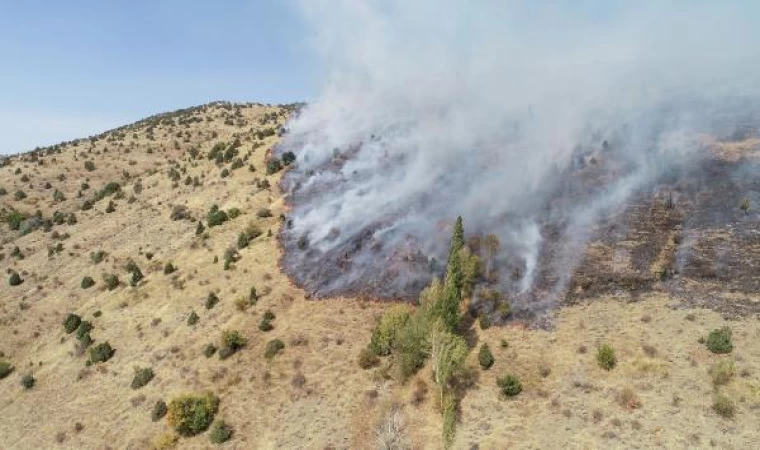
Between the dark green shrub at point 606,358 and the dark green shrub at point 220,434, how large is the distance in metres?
21.8

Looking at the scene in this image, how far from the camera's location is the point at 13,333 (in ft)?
168

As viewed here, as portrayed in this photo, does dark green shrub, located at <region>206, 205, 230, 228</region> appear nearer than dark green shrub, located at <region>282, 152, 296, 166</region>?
Yes

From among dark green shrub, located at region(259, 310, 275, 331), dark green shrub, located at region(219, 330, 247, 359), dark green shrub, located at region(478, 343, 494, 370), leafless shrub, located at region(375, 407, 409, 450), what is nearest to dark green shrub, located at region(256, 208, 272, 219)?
dark green shrub, located at region(259, 310, 275, 331)

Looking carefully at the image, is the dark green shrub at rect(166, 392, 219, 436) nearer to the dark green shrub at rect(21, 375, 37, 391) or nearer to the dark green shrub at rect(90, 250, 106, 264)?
the dark green shrub at rect(21, 375, 37, 391)

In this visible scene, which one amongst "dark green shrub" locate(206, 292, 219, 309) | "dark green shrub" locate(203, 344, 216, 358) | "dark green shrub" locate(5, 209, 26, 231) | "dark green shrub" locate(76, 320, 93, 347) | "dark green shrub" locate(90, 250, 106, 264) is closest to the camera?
"dark green shrub" locate(203, 344, 216, 358)

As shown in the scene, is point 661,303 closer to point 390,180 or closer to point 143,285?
point 390,180

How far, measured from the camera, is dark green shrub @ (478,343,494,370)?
115 feet

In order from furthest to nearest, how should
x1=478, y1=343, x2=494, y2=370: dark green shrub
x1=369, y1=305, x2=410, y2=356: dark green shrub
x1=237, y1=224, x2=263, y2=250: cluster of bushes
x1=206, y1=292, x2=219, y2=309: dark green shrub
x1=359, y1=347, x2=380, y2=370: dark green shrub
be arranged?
x1=237, y1=224, x2=263, y2=250: cluster of bushes
x1=206, y1=292, x2=219, y2=309: dark green shrub
x1=369, y1=305, x2=410, y2=356: dark green shrub
x1=359, y1=347, x2=380, y2=370: dark green shrub
x1=478, y1=343, x2=494, y2=370: dark green shrub

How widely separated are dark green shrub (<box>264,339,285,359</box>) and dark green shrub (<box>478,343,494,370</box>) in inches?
543

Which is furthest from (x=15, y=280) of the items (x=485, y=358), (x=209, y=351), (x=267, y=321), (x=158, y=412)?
(x=485, y=358)

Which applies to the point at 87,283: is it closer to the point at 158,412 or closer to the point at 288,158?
the point at 158,412

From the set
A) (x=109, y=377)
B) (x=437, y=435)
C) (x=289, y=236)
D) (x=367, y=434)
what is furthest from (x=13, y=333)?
(x=437, y=435)

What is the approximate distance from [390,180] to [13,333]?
3778cm

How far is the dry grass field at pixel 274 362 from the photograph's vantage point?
98.2 feet
